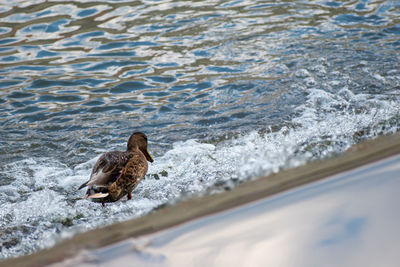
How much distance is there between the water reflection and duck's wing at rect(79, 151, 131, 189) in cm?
132

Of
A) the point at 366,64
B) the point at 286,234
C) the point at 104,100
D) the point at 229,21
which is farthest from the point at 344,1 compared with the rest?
the point at 286,234

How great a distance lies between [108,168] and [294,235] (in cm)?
198

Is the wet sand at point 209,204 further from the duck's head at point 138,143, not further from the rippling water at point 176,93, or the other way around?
the duck's head at point 138,143

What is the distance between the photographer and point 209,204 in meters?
3.61

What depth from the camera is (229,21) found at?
9172 mm

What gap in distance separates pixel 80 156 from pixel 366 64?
13.0 feet

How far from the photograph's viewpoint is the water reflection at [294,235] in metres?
2.87

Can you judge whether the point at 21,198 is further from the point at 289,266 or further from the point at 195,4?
the point at 195,4

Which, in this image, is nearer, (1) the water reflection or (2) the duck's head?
(1) the water reflection

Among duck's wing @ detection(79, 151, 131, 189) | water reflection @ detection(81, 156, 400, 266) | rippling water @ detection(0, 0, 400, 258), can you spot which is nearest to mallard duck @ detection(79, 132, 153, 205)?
duck's wing @ detection(79, 151, 131, 189)

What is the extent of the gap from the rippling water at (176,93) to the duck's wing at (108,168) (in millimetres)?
278

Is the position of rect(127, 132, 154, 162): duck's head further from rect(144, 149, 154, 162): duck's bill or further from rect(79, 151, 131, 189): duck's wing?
rect(79, 151, 131, 189): duck's wing

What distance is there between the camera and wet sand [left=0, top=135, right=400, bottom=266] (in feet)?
10.7

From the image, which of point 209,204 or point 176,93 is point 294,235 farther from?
point 176,93
